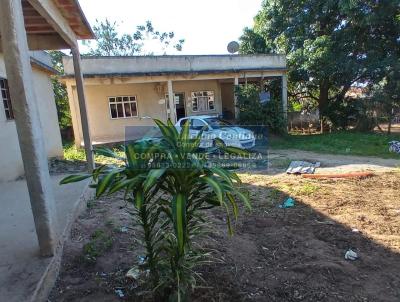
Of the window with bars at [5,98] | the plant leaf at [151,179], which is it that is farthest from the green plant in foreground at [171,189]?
the window with bars at [5,98]

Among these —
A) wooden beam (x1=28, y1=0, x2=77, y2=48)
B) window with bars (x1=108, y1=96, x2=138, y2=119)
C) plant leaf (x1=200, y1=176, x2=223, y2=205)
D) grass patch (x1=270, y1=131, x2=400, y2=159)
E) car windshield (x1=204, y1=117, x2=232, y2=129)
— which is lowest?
grass patch (x1=270, y1=131, x2=400, y2=159)

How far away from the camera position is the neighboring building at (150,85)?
13570 mm

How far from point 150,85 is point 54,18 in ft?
37.5

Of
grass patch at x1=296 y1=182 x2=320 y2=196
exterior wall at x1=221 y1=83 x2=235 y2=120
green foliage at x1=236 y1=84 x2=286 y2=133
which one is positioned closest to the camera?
grass patch at x1=296 y1=182 x2=320 y2=196

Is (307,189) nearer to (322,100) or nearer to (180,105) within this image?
(180,105)

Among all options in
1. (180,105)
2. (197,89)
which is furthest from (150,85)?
(197,89)

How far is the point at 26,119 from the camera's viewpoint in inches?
111

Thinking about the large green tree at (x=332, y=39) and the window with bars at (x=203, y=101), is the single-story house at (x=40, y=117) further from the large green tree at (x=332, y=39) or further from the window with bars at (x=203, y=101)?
the large green tree at (x=332, y=39)

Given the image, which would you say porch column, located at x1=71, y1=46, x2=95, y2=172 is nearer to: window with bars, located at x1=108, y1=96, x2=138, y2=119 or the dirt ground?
the dirt ground

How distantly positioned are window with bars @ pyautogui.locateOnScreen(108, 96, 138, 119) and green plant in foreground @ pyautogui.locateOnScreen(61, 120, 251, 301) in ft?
44.2

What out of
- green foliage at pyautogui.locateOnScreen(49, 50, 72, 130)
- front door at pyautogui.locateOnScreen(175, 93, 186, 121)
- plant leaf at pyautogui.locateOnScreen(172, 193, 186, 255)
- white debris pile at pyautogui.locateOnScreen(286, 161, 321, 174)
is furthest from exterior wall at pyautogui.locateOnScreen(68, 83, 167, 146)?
plant leaf at pyautogui.locateOnScreen(172, 193, 186, 255)

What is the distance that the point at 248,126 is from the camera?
46.2ft

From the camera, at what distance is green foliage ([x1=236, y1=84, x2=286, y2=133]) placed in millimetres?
14172

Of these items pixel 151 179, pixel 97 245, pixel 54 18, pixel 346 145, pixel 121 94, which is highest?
pixel 54 18
